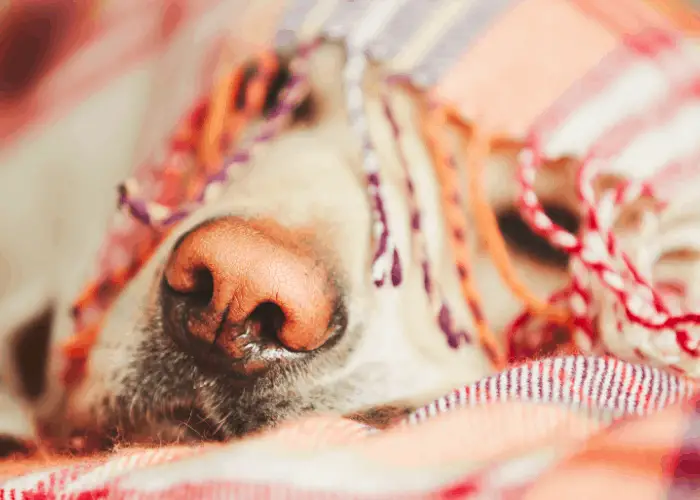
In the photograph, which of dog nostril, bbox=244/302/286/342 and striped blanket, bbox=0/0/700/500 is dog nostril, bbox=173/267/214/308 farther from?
striped blanket, bbox=0/0/700/500

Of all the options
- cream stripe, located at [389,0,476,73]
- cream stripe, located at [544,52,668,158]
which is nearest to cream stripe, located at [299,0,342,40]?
cream stripe, located at [389,0,476,73]

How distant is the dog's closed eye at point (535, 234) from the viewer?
0.84 meters

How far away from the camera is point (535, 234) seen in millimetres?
847

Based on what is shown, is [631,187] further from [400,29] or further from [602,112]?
[400,29]

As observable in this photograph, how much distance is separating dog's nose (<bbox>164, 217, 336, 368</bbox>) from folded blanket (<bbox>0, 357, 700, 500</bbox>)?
0.12 meters

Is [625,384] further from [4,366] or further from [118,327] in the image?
[4,366]

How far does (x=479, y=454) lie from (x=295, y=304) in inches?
8.5

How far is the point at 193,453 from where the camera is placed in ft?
1.60

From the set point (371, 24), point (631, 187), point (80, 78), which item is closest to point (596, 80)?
point (631, 187)

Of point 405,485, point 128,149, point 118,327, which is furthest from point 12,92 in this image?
point 405,485

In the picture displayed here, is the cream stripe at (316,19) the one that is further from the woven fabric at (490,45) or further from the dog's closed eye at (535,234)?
the dog's closed eye at (535,234)

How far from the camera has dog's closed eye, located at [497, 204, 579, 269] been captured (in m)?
0.84

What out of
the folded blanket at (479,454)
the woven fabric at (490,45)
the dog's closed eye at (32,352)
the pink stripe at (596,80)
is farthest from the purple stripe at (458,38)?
the dog's closed eye at (32,352)

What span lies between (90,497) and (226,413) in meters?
0.18
